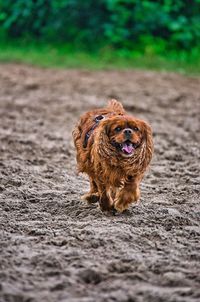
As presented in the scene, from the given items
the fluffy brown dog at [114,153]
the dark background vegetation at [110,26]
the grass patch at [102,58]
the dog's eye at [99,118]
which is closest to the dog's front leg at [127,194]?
the fluffy brown dog at [114,153]

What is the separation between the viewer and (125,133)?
4.38m

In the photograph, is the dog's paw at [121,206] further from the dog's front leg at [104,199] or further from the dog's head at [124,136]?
the dog's head at [124,136]

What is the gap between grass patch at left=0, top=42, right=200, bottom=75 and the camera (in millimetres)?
11688

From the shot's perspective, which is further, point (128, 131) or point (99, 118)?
point (99, 118)

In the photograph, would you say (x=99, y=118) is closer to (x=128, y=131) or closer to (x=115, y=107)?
(x=115, y=107)

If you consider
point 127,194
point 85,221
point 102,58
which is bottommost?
point 102,58

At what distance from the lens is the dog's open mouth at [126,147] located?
14.5ft

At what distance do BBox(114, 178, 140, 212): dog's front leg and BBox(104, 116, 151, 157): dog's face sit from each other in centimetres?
28

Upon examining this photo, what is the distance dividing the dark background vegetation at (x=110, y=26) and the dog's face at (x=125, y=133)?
7.86 m

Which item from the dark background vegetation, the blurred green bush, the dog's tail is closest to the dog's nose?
the dog's tail

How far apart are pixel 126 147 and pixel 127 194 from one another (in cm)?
41

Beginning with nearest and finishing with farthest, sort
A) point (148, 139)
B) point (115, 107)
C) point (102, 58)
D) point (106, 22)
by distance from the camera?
point (148, 139) → point (115, 107) → point (102, 58) → point (106, 22)

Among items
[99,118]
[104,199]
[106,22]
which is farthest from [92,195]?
[106,22]

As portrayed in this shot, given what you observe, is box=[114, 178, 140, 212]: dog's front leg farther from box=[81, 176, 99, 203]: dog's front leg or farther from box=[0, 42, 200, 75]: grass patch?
box=[0, 42, 200, 75]: grass patch
